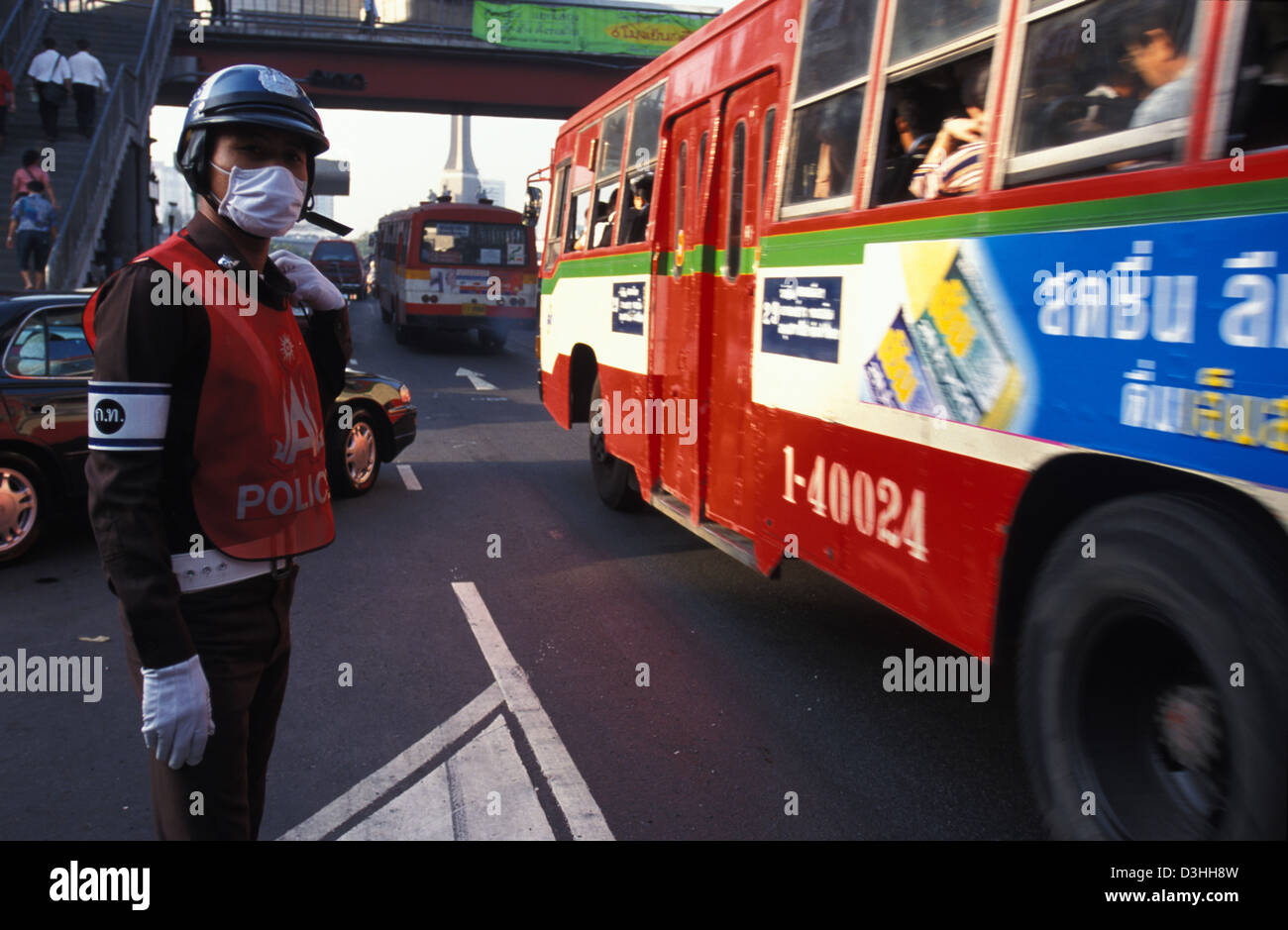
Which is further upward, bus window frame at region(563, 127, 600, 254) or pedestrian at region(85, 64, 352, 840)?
bus window frame at region(563, 127, 600, 254)

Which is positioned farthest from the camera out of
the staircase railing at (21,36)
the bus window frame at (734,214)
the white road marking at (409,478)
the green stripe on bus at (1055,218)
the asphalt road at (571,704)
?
the staircase railing at (21,36)

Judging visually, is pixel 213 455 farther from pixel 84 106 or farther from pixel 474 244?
pixel 474 244

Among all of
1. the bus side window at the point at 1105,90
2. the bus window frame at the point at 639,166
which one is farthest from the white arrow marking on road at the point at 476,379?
the bus side window at the point at 1105,90

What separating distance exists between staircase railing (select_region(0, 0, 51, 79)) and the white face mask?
862 inches

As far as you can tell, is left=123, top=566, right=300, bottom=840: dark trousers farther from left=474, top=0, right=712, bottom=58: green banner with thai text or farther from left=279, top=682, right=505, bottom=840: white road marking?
left=474, top=0, right=712, bottom=58: green banner with thai text

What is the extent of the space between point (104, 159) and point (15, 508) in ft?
46.8

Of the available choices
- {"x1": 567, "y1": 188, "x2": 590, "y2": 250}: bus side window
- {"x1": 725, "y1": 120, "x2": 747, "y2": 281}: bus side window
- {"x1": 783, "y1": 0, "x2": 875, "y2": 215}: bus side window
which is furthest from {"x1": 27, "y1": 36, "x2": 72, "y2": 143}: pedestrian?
{"x1": 783, "y1": 0, "x2": 875, "y2": 215}: bus side window

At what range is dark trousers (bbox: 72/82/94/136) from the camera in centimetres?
1950

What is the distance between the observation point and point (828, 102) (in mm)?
4816

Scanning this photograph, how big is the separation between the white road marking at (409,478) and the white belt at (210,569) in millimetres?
7426

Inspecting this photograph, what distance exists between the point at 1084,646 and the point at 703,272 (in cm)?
380

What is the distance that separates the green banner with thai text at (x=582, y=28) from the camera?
33.0 m

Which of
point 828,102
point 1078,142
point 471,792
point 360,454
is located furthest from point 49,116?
point 1078,142

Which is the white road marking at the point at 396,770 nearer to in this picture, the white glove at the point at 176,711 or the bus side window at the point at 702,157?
the white glove at the point at 176,711
